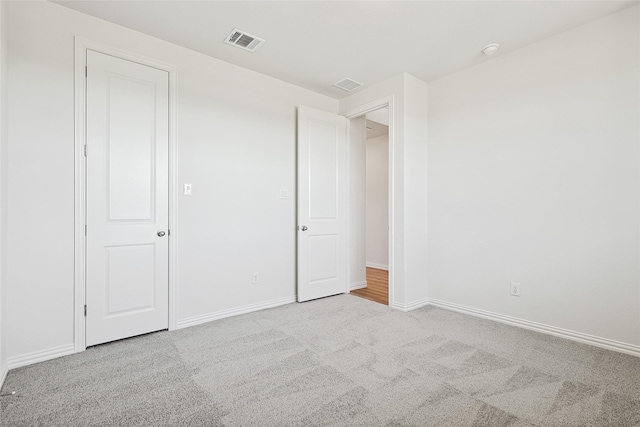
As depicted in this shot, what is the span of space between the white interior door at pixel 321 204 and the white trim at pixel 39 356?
6.91 ft

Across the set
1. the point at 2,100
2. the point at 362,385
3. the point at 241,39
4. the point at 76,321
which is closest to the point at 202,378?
the point at 362,385

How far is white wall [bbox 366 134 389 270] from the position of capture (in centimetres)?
627

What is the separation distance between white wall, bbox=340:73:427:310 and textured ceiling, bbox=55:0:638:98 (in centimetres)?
36

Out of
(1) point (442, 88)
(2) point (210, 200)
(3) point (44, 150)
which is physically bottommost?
(2) point (210, 200)

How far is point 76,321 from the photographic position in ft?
7.83

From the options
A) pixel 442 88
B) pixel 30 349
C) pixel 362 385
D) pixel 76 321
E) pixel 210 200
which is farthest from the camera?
pixel 442 88

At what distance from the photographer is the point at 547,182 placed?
108 inches

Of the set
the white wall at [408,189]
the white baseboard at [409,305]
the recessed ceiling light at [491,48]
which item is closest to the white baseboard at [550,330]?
the white baseboard at [409,305]

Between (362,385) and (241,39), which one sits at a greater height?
(241,39)

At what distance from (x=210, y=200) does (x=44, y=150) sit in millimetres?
1262

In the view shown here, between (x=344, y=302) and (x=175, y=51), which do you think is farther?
(x=344, y=302)

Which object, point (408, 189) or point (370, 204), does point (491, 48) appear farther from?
point (370, 204)

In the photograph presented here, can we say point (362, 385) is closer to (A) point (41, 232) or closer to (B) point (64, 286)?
(B) point (64, 286)

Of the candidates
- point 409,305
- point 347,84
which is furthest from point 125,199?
point 409,305
